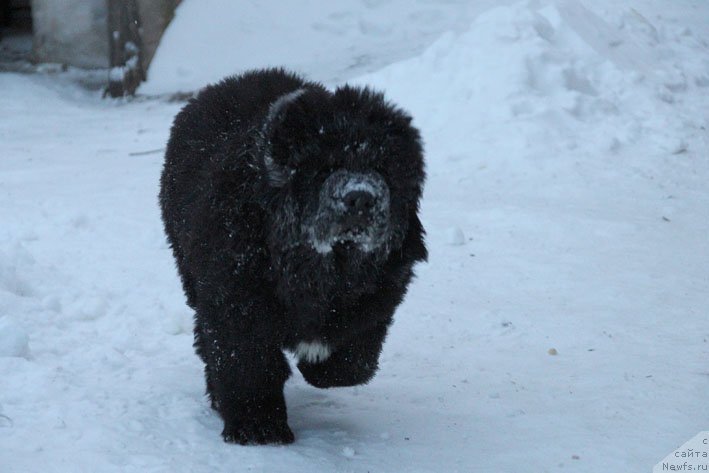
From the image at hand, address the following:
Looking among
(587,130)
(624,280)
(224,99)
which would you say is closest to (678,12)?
(587,130)

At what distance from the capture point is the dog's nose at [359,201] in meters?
3.59

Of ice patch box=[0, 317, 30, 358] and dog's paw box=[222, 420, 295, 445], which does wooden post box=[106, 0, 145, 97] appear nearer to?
ice patch box=[0, 317, 30, 358]

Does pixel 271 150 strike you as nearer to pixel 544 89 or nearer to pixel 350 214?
pixel 350 214

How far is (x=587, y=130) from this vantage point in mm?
8703

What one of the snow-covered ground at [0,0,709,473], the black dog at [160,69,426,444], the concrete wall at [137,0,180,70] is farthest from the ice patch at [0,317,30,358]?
the concrete wall at [137,0,180,70]

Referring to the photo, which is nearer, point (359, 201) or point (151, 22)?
point (359, 201)

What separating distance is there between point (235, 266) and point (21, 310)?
196 cm

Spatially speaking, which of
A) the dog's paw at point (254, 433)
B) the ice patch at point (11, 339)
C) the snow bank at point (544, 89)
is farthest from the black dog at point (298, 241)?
the snow bank at point (544, 89)

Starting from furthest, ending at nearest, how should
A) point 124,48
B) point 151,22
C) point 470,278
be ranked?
point 151,22, point 124,48, point 470,278

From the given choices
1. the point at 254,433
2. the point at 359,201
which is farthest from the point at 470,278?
the point at 359,201

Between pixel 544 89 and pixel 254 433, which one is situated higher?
pixel 254 433

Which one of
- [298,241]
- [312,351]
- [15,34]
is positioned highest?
[298,241]

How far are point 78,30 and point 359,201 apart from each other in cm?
980

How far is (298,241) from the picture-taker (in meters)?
3.77
